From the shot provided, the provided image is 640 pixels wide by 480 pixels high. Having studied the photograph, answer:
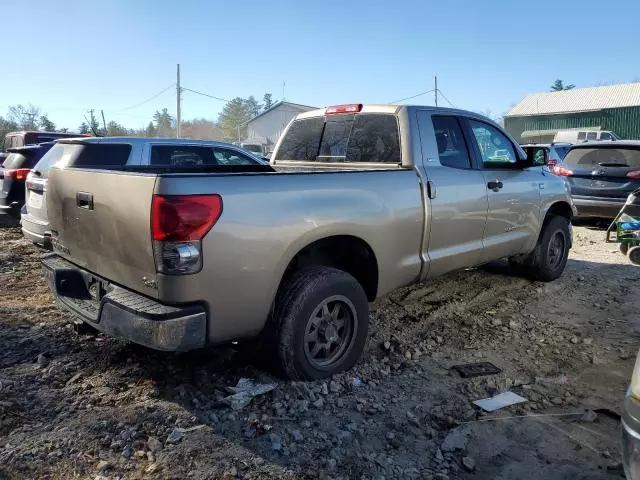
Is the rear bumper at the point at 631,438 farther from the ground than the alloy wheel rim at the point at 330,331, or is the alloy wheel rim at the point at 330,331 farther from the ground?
the rear bumper at the point at 631,438

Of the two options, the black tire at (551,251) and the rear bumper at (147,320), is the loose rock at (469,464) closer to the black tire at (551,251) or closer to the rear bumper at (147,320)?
the rear bumper at (147,320)

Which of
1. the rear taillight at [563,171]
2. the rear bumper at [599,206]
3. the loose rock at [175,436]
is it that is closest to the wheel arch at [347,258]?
the loose rock at [175,436]

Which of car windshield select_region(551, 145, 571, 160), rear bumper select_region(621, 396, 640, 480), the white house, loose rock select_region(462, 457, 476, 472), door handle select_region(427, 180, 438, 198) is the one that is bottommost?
loose rock select_region(462, 457, 476, 472)

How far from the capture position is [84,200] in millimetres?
3312

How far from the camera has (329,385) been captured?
353cm

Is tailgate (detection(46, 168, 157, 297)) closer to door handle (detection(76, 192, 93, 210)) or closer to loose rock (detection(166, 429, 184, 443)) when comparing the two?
door handle (detection(76, 192, 93, 210))

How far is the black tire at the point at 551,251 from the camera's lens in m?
5.94

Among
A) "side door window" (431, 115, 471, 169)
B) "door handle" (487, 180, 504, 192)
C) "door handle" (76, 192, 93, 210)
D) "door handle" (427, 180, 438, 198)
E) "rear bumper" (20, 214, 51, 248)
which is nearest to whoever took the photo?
"door handle" (76, 192, 93, 210)

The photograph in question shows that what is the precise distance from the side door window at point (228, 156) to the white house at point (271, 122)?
1828 inches

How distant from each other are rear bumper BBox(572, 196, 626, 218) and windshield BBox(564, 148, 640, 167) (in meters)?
0.66

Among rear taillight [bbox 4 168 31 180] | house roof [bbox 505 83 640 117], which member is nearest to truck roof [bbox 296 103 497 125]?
rear taillight [bbox 4 168 31 180]

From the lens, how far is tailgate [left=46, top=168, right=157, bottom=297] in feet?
9.34

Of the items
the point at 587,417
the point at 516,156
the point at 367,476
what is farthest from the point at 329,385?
the point at 516,156

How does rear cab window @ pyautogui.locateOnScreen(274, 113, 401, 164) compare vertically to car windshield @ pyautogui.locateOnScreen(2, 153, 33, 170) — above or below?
above
